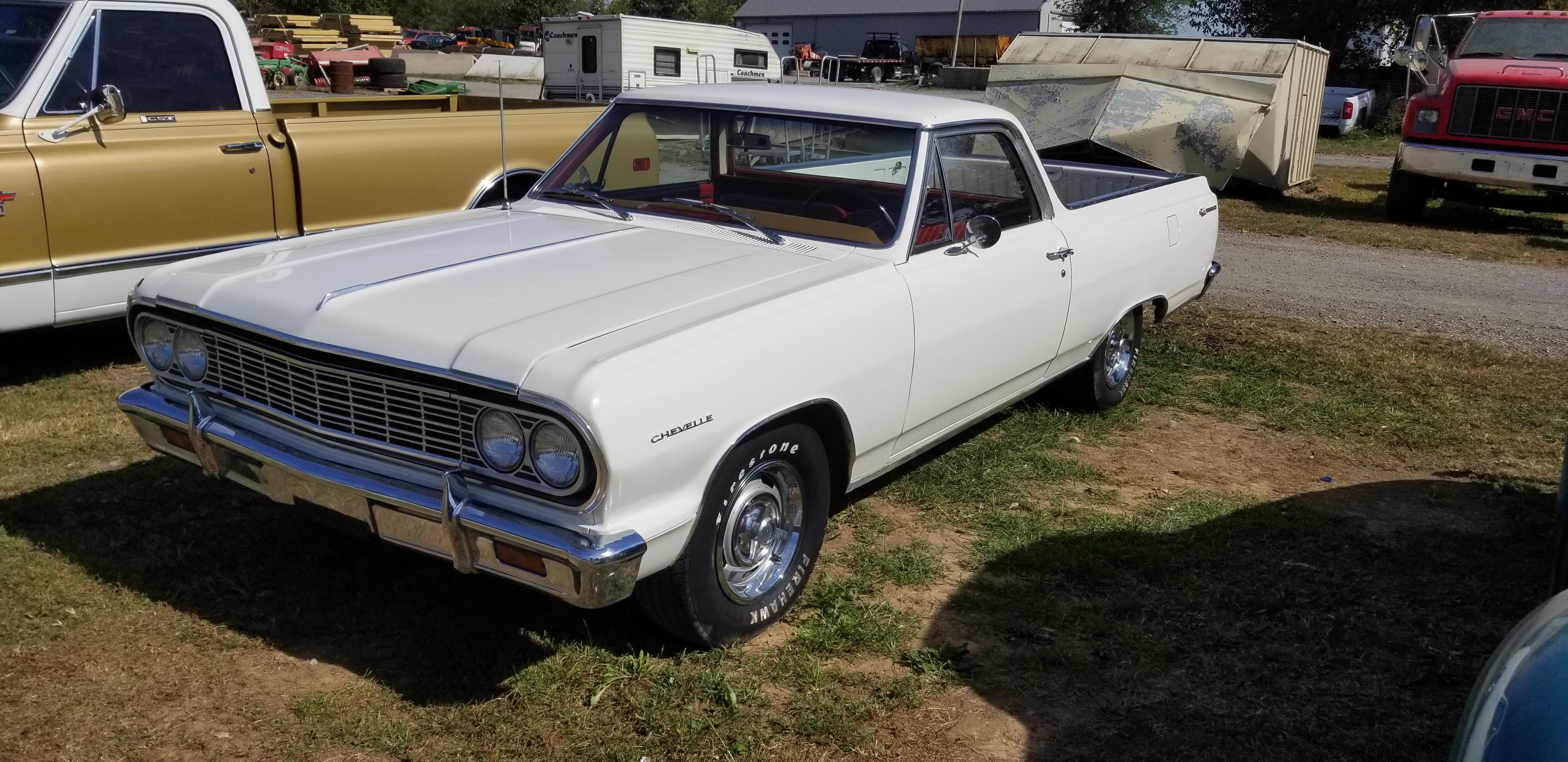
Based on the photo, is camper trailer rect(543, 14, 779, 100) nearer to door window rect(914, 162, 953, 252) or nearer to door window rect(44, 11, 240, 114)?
door window rect(44, 11, 240, 114)

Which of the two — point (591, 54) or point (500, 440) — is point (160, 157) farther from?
point (591, 54)

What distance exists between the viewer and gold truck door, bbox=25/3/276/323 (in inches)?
215

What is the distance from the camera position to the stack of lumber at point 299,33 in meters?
34.6

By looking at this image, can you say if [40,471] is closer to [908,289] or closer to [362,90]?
[908,289]

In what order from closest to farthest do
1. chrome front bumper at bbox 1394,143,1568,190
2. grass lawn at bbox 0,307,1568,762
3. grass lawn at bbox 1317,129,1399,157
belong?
grass lawn at bbox 0,307,1568,762
chrome front bumper at bbox 1394,143,1568,190
grass lawn at bbox 1317,129,1399,157

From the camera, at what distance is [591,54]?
2588 centimetres

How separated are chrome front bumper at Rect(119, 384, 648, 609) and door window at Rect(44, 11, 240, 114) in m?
2.75

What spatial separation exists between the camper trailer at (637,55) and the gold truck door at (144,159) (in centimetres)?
1917

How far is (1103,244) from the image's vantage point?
17.2ft

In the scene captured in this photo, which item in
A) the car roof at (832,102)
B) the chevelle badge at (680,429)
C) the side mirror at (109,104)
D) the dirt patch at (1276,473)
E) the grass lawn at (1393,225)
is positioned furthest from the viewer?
the grass lawn at (1393,225)

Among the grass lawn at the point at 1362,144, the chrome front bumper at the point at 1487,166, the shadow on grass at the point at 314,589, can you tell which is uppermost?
the chrome front bumper at the point at 1487,166

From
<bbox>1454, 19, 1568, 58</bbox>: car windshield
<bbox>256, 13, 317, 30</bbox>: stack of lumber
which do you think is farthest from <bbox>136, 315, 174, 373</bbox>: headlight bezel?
<bbox>256, 13, 317, 30</bbox>: stack of lumber

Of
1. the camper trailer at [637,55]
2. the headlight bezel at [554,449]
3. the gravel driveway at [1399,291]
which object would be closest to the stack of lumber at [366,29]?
the camper trailer at [637,55]

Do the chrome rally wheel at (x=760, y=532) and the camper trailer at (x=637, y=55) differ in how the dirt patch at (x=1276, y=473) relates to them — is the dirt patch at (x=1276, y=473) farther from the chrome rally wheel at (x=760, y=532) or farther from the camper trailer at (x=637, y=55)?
the camper trailer at (x=637, y=55)
